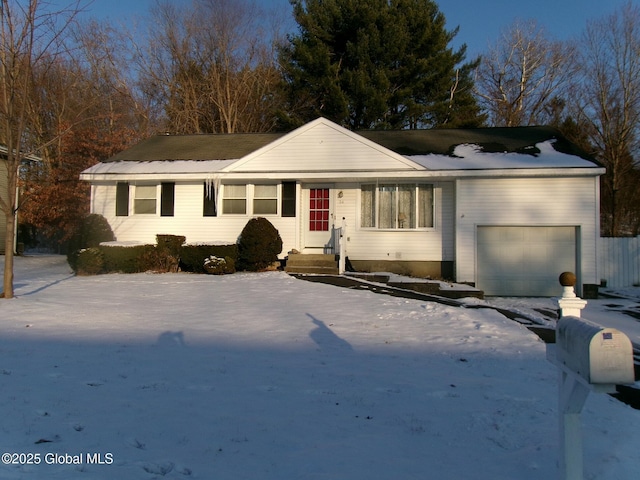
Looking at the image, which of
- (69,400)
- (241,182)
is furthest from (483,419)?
(241,182)

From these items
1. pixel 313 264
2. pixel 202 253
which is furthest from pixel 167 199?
pixel 313 264

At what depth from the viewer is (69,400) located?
4441 millimetres

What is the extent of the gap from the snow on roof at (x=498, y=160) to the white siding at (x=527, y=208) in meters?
0.50

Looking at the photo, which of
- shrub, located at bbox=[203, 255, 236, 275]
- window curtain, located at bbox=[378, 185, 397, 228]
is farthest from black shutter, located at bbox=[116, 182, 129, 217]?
window curtain, located at bbox=[378, 185, 397, 228]

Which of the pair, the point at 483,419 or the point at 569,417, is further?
the point at 483,419

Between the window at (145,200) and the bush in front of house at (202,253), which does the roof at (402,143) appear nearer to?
the window at (145,200)

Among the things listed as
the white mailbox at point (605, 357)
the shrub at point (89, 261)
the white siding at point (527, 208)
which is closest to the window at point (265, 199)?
the shrub at point (89, 261)

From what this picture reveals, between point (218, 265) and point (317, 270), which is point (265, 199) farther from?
point (317, 270)

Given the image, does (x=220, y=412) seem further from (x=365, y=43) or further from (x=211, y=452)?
(x=365, y=43)

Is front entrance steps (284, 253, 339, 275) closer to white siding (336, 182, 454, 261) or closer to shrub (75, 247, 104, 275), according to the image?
white siding (336, 182, 454, 261)

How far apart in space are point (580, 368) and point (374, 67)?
90.1 feet

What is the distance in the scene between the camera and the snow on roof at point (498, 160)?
14193mm

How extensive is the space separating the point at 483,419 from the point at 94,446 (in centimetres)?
323

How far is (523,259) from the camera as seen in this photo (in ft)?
48.3
